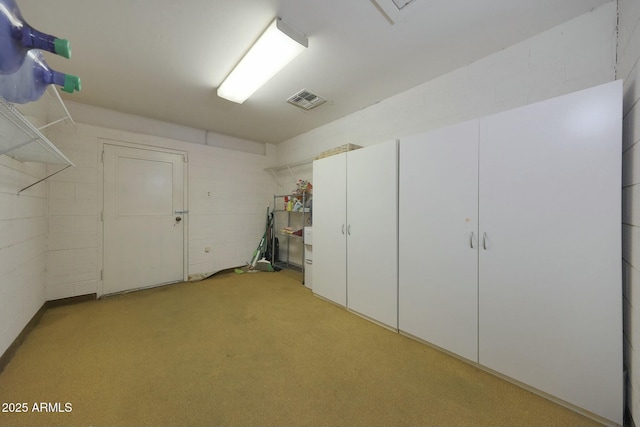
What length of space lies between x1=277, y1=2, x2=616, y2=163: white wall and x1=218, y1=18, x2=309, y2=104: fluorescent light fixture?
136cm

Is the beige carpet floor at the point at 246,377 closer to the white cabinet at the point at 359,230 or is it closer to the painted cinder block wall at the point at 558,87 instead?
the white cabinet at the point at 359,230

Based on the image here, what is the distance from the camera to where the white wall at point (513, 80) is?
1493 mm

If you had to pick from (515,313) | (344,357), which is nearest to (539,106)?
(515,313)

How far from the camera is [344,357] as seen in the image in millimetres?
1713

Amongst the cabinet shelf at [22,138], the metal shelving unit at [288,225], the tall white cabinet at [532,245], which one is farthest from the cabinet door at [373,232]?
the cabinet shelf at [22,138]

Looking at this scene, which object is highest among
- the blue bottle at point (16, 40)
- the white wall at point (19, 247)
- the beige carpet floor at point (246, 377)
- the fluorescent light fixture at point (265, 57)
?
the fluorescent light fixture at point (265, 57)

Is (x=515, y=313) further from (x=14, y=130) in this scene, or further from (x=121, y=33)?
(x=121, y=33)

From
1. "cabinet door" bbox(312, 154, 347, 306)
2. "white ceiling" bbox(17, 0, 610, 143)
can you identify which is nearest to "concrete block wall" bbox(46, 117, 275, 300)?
"white ceiling" bbox(17, 0, 610, 143)

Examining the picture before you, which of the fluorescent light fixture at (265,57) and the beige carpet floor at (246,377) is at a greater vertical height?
the fluorescent light fixture at (265,57)

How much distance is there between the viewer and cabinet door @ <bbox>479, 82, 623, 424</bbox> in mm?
1184

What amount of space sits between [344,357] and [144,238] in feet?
10.6

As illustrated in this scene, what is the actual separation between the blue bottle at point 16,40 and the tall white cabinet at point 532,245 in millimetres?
2124

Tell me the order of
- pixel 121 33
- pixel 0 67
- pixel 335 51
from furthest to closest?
pixel 335 51 < pixel 121 33 < pixel 0 67

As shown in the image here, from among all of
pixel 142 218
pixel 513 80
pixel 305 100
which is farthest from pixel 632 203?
pixel 142 218
